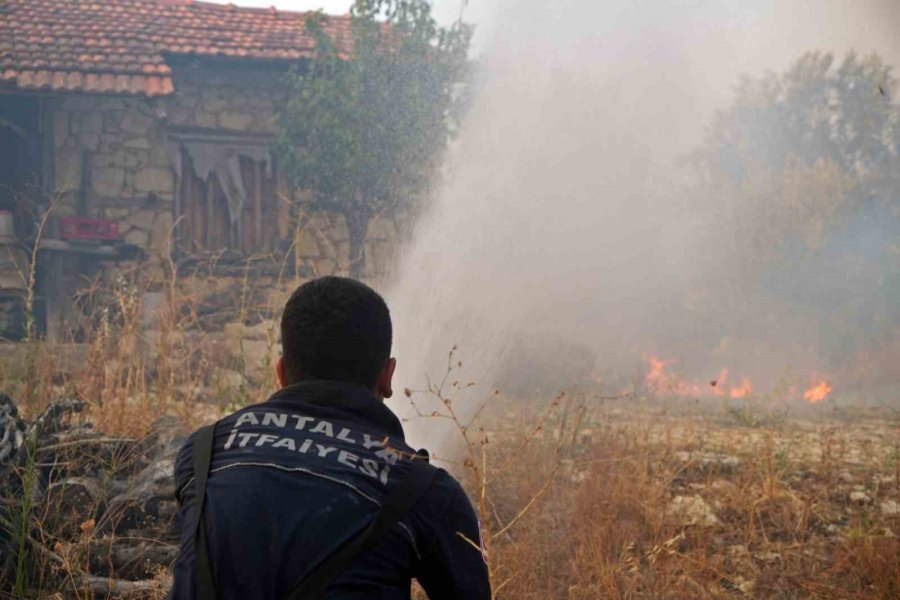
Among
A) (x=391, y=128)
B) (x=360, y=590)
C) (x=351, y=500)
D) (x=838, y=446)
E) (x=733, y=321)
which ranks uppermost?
(x=351, y=500)

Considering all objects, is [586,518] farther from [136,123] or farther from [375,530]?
[136,123]

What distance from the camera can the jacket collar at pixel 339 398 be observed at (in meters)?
1.99

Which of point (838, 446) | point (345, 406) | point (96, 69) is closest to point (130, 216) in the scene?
point (96, 69)

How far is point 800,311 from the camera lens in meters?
15.9

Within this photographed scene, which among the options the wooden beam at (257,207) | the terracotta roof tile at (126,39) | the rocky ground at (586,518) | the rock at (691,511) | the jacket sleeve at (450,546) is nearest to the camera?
the jacket sleeve at (450,546)

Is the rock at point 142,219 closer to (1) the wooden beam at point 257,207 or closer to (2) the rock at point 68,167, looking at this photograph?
(2) the rock at point 68,167

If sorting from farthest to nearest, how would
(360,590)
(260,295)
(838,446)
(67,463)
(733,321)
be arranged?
(733,321) < (260,295) < (838,446) < (67,463) < (360,590)

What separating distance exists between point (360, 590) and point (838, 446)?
657cm

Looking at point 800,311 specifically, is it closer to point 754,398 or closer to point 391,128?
point 754,398

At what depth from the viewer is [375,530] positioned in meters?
1.82

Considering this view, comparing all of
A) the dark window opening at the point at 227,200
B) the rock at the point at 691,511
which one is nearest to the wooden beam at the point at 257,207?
the dark window opening at the point at 227,200

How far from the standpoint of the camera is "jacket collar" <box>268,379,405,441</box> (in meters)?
1.99

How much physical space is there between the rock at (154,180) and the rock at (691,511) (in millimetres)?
9474

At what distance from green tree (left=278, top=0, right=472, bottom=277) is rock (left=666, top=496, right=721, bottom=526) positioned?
758cm
